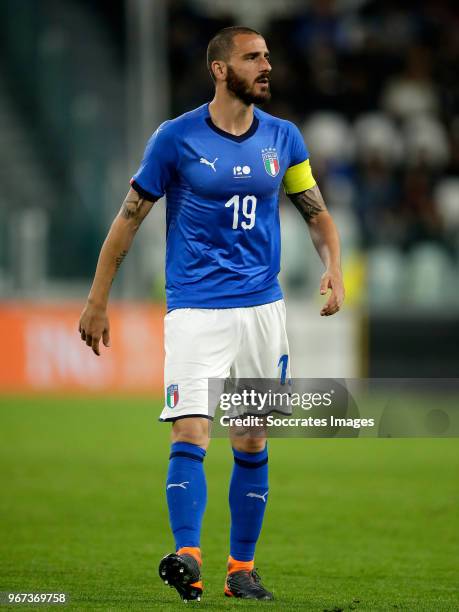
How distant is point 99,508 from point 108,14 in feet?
37.9

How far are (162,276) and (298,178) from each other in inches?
413

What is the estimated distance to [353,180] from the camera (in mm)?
17766

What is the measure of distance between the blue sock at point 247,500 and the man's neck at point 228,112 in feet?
4.22

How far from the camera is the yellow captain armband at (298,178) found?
5613mm

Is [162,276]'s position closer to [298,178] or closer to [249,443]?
[298,178]

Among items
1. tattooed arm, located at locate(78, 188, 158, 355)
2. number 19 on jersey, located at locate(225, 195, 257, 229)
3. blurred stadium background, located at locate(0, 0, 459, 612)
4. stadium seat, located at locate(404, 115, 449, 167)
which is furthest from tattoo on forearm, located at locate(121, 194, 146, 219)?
stadium seat, located at locate(404, 115, 449, 167)

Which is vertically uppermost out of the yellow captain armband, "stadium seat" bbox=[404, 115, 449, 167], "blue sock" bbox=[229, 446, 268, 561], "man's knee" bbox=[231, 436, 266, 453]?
"stadium seat" bbox=[404, 115, 449, 167]

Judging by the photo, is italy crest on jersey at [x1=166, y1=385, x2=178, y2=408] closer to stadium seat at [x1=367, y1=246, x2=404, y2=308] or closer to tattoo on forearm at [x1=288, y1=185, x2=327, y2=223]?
tattoo on forearm at [x1=288, y1=185, x2=327, y2=223]

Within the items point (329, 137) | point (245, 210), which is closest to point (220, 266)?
point (245, 210)

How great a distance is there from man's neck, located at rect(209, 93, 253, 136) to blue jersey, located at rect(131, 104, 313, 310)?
29 millimetres

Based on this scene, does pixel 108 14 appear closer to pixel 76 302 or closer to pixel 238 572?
pixel 76 302

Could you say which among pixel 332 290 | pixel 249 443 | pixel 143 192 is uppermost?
pixel 143 192

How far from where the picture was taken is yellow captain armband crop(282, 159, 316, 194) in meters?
5.61

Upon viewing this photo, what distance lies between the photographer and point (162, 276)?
16062 mm
